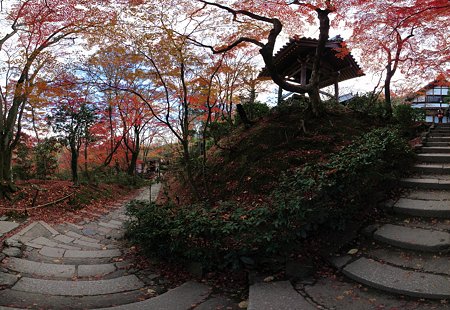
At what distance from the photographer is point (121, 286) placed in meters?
4.05

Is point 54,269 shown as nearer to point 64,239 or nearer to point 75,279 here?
point 75,279

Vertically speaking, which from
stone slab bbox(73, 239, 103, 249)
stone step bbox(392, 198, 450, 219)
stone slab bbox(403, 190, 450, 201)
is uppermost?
stone slab bbox(403, 190, 450, 201)

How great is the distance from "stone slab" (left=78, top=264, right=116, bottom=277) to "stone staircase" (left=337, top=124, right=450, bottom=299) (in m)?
3.63

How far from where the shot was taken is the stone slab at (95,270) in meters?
4.63

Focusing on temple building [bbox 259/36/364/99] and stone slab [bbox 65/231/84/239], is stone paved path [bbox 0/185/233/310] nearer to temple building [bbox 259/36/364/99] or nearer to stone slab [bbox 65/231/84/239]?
stone slab [bbox 65/231/84/239]

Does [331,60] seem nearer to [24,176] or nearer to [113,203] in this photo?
[113,203]

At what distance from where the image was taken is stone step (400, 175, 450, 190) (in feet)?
16.5

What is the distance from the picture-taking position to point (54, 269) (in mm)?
4688

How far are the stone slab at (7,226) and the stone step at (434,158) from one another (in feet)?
30.3

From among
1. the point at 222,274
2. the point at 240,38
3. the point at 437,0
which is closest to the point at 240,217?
the point at 222,274

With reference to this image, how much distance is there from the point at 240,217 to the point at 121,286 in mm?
1941

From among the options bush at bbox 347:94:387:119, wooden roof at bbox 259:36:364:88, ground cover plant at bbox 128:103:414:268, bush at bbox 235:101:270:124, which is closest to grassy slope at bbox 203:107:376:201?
ground cover plant at bbox 128:103:414:268

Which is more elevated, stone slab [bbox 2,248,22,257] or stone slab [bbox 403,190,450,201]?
stone slab [bbox 403,190,450,201]

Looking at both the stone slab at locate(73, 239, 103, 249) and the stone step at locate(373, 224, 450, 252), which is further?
the stone slab at locate(73, 239, 103, 249)
